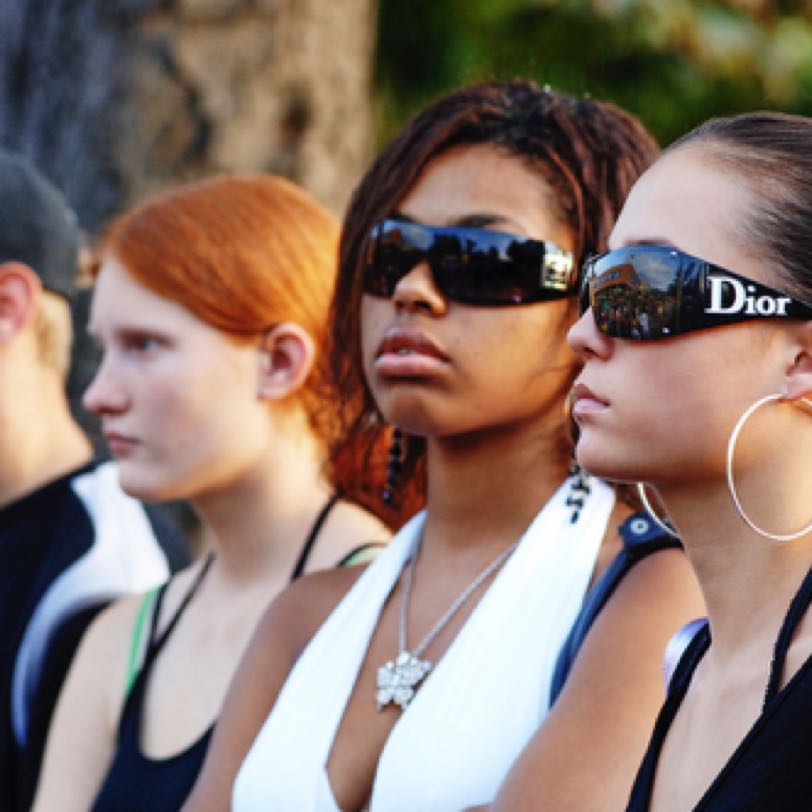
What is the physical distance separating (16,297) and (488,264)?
6.78 ft

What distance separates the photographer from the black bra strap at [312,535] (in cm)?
377

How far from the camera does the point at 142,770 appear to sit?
139 inches

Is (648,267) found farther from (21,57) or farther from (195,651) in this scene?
(21,57)

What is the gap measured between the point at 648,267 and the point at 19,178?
301 cm

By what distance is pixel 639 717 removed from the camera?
2.53 metres

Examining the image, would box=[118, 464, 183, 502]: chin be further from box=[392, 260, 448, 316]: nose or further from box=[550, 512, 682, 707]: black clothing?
box=[550, 512, 682, 707]: black clothing

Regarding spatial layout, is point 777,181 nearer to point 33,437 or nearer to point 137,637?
point 137,637

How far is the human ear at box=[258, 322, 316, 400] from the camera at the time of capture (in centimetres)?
388

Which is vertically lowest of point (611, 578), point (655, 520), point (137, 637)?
point (137, 637)

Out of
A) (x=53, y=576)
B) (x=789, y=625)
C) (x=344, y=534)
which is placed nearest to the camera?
(x=789, y=625)

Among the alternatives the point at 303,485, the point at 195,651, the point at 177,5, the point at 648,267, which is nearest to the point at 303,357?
the point at 303,485

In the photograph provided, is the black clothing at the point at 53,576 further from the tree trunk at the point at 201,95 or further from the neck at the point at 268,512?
the tree trunk at the point at 201,95

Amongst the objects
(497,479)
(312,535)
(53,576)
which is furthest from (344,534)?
(53,576)

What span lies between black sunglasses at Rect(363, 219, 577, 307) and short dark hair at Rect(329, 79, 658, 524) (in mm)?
73
